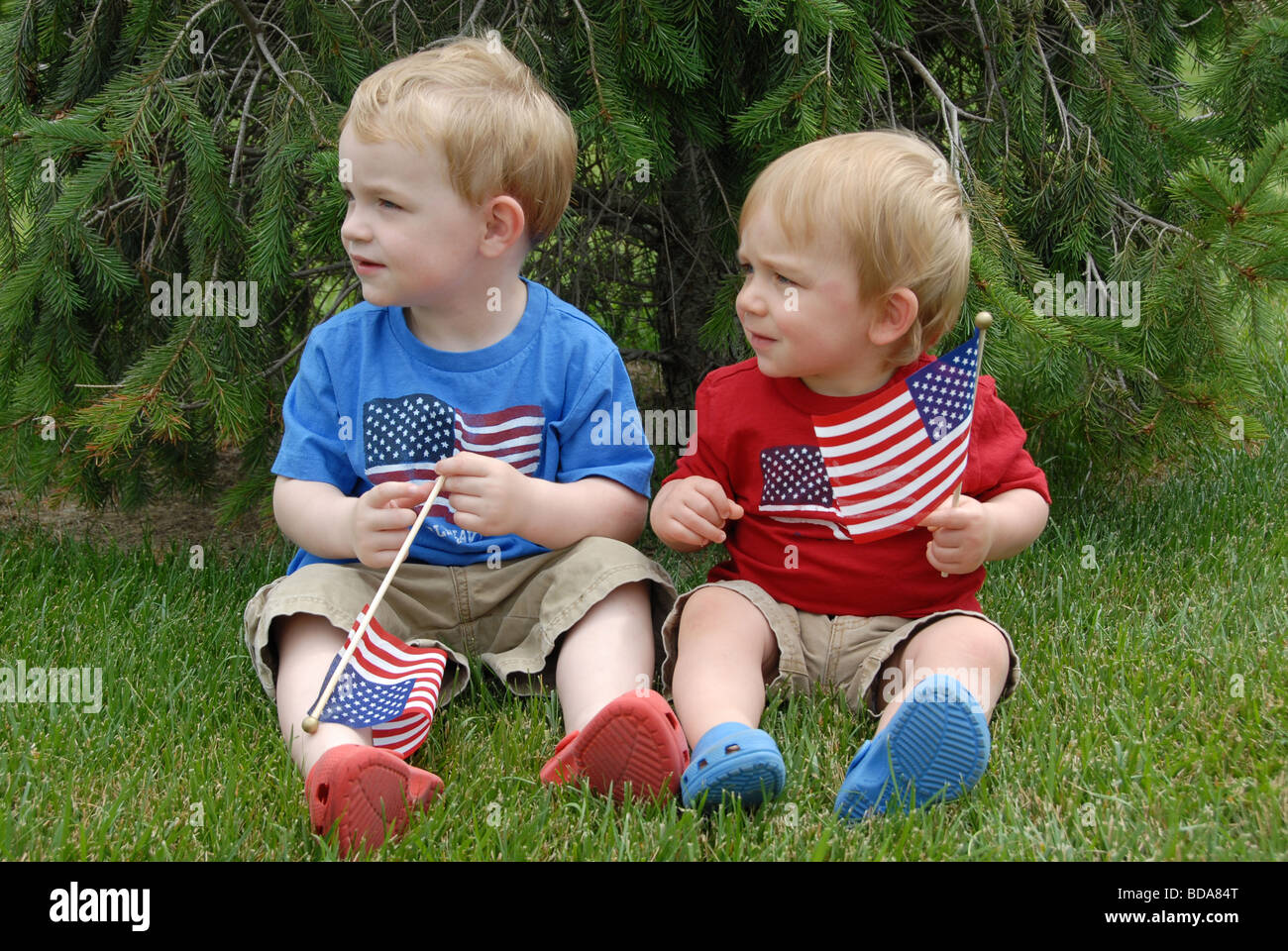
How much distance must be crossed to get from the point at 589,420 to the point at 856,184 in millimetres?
667

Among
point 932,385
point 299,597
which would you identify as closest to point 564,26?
point 932,385

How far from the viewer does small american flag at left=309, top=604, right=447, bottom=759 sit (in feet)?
6.22

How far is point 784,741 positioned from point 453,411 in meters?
0.85

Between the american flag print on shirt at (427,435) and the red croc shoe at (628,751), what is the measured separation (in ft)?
2.05

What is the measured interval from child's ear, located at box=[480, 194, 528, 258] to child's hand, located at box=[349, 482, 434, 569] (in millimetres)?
467

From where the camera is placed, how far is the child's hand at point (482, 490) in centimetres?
208

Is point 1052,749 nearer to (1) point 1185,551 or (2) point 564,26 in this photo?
(1) point 1185,551

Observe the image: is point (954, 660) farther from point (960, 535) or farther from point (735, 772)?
point (735, 772)

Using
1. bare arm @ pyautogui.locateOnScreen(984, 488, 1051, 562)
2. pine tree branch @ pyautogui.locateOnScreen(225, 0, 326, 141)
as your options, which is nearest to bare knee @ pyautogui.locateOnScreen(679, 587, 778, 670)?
bare arm @ pyautogui.locateOnScreen(984, 488, 1051, 562)

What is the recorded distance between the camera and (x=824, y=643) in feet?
7.19

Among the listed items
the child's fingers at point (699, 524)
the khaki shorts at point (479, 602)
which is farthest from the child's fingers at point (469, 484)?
the child's fingers at point (699, 524)

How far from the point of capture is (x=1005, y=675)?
2.10 m

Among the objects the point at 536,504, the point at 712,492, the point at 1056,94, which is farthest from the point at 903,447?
the point at 1056,94

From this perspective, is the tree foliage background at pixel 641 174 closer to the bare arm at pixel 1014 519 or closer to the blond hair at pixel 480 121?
the blond hair at pixel 480 121
